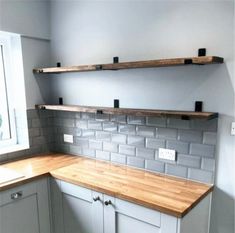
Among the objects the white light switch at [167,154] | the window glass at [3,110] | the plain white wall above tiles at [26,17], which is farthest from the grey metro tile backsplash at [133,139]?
the plain white wall above tiles at [26,17]

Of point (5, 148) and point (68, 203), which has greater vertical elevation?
point (5, 148)

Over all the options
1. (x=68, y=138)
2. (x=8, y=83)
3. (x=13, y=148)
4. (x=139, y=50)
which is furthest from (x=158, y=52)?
(x=13, y=148)

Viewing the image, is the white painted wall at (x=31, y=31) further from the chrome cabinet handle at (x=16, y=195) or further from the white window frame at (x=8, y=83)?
the chrome cabinet handle at (x=16, y=195)

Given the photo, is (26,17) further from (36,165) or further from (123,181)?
(123,181)

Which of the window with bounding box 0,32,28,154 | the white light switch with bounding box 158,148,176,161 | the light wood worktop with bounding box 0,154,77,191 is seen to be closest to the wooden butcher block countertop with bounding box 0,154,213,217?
the light wood worktop with bounding box 0,154,77,191

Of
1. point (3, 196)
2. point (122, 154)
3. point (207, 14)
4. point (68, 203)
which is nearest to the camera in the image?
point (207, 14)

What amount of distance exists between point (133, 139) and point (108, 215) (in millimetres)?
666

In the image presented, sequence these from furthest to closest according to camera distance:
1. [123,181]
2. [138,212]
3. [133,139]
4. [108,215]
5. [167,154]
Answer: [133,139]
[167,154]
[123,181]
[108,215]
[138,212]

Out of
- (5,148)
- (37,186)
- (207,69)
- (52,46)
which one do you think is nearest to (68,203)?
(37,186)

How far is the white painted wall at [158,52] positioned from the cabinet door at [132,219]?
1.80ft

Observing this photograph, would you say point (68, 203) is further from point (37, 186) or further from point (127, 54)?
point (127, 54)

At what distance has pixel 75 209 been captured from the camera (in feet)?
6.16

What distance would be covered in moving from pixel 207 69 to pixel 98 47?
102cm

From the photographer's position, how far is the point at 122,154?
2137 mm
